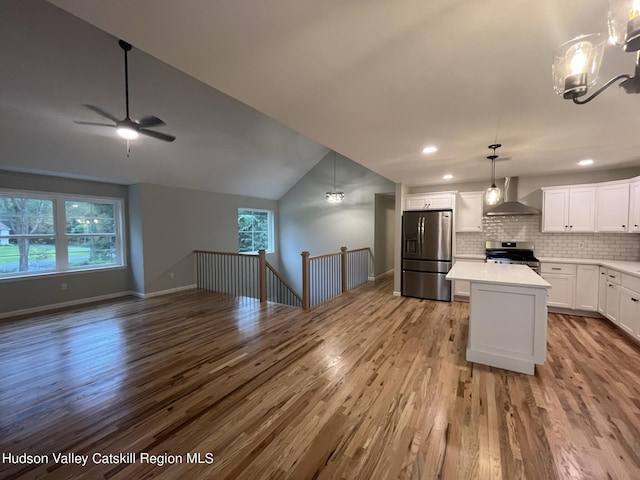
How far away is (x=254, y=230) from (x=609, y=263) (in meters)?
7.59

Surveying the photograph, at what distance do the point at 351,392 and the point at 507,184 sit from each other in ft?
15.2

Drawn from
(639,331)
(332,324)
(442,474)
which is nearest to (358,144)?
(332,324)

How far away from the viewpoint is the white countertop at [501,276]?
2.56 metres

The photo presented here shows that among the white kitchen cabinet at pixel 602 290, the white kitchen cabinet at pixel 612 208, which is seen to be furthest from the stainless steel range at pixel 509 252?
the white kitchen cabinet at pixel 612 208

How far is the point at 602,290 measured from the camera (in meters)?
3.91

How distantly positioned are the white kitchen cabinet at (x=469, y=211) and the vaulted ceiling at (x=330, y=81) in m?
0.66

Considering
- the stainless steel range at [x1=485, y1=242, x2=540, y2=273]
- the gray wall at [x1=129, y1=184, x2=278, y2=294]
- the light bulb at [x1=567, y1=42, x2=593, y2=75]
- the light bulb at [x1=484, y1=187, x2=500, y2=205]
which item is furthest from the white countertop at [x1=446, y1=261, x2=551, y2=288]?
the gray wall at [x1=129, y1=184, x2=278, y2=294]

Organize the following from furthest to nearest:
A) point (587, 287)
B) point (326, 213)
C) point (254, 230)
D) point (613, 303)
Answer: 1. point (254, 230)
2. point (326, 213)
3. point (587, 287)
4. point (613, 303)

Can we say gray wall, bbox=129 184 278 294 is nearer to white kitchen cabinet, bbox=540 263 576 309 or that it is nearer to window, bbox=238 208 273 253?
window, bbox=238 208 273 253

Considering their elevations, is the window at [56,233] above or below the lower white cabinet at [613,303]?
above

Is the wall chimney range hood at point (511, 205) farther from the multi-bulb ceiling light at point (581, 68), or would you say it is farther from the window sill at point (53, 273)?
the window sill at point (53, 273)

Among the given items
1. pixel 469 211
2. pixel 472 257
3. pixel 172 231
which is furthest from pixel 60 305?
pixel 469 211

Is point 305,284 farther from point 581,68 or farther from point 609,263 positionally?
point 609,263

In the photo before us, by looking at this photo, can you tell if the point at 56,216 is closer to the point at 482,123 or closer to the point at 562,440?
the point at 482,123
